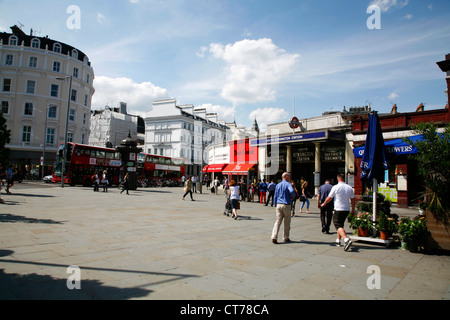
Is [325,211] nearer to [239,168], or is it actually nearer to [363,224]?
[363,224]

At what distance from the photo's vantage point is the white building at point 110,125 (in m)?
64.1

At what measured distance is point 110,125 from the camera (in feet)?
209

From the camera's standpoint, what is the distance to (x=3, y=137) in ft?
49.6

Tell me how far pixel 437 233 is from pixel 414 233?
1.59ft

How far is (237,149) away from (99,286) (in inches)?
1302

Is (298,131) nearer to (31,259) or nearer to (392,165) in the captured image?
(392,165)

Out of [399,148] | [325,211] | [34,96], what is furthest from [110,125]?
[399,148]

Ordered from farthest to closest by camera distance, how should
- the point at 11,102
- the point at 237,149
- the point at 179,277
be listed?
the point at 11,102, the point at 237,149, the point at 179,277

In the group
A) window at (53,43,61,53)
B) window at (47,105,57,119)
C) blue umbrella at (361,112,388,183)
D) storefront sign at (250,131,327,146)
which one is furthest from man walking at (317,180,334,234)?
window at (53,43,61,53)

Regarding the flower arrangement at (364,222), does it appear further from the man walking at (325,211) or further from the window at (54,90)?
the window at (54,90)

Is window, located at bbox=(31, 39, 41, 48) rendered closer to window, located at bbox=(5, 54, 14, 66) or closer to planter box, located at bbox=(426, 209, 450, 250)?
window, located at bbox=(5, 54, 14, 66)

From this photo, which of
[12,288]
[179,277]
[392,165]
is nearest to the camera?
[12,288]

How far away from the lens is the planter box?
6266 mm
